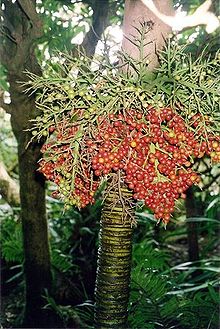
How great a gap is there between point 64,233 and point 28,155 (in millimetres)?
647

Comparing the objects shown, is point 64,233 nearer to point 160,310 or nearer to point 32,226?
point 32,226

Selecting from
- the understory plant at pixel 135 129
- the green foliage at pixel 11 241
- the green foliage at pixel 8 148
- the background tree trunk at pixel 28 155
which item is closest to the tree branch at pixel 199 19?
the understory plant at pixel 135 129

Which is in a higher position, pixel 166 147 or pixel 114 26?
pixel 114 26

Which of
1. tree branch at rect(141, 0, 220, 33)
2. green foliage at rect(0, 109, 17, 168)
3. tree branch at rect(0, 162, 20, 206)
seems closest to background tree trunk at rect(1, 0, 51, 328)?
tree branch at rect(0, 162, 20, 206)

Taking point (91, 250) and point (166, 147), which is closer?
point (166, 147)

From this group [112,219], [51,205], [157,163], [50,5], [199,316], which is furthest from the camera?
[51,205]

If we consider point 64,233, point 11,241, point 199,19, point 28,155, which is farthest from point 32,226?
point 199,19

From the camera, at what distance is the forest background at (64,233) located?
3.46 feet

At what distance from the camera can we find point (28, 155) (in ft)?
3.85

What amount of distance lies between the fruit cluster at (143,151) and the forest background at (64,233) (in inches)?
7.1

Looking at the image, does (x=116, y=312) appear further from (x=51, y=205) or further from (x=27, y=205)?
(x=51, y=205)

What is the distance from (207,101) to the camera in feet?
2.19

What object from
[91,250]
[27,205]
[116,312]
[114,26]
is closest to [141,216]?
[91,250]

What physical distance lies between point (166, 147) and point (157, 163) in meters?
0.03
